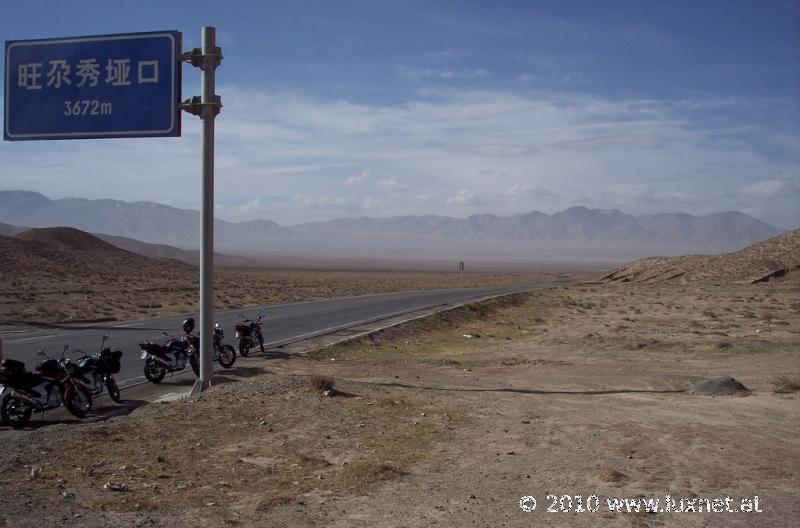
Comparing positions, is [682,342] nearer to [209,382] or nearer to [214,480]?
[209,382]

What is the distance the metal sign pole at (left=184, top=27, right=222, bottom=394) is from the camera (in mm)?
11984

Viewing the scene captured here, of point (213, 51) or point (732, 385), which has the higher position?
point (213, 51)

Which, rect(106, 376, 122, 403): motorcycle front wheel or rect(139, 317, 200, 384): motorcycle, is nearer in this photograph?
rect(106, 376, 122, 403): motorcycle front wheel

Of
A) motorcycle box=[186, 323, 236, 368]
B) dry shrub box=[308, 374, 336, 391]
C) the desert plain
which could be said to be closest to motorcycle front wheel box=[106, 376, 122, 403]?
the desert plain

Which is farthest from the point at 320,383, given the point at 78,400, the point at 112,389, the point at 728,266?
the point at 728,266

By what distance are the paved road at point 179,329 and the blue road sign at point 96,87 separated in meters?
4.45

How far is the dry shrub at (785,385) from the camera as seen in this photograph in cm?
1242

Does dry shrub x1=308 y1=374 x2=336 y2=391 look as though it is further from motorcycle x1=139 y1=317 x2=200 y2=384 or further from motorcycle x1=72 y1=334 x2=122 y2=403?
motorcycle x1=139 y1=317 x2=200 y2=384

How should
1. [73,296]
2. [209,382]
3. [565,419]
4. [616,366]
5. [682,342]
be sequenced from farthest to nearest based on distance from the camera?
[73,296] < [682,342] < [616,366] < [209,382] < [565,419]

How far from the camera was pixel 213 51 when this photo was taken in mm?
12062

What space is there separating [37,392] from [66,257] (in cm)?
7012

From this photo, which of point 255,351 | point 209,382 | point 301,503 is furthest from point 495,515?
point 255,351

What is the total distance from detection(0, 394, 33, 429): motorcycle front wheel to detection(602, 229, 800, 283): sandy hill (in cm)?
5016

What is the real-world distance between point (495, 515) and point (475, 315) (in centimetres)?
2681
